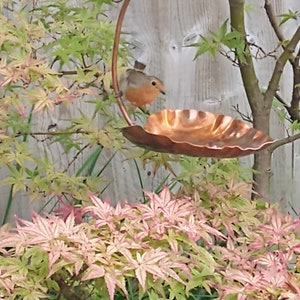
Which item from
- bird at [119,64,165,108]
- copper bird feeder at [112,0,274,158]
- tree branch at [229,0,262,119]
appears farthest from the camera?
tree branch at [229,0,262,119]

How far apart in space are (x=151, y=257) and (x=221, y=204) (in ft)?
1.10

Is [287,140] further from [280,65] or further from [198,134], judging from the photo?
A: [198,134]

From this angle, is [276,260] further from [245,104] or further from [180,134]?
[245,104]

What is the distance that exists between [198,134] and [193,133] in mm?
11

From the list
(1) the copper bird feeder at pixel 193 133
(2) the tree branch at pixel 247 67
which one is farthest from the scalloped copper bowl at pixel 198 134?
(2) the tree branch at pixel 247 67

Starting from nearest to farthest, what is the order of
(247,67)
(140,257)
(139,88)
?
(140,257) → (139,88) → (247,67)

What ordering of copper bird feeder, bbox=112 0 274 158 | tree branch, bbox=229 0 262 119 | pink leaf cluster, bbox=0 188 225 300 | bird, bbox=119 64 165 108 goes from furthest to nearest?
1. tree branch, bbox=229 0 262 119
2. bird, bbox=119 64 165 108
3. copper bird feeder, bbox=112 0 274 158
4. pink leaf cluster, bbox=0 188 225 300

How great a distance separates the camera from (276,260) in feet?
3.77

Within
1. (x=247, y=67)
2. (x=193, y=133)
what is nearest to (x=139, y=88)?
(x=193, y=133)

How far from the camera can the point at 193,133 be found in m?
1.43

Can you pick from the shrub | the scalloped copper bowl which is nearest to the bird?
the scalloped copper bowl

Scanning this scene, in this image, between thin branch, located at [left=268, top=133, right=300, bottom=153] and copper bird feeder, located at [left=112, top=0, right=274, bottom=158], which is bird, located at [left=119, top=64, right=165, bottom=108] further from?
thin branch, located at [left=268, top=133, right=300, bottom=153]

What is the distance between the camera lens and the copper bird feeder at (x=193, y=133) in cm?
115

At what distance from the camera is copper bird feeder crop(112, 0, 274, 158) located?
1153mm
